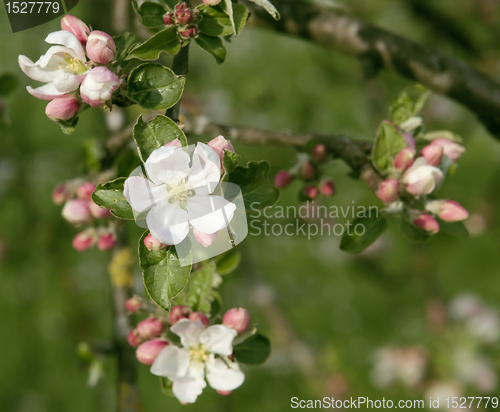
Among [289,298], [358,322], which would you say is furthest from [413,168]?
[358,322]

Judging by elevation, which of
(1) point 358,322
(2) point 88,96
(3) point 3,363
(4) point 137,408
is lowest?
(3) point 3,363

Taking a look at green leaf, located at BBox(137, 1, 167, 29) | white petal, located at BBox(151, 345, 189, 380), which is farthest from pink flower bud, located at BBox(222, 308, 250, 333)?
green leaf, located at BBox(137, 1, 167, 29)

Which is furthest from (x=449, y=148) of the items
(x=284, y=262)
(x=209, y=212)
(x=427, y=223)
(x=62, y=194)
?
(x=284, y=262)

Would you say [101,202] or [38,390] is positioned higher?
[101,202]

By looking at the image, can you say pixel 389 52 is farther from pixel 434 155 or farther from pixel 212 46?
pixel 212 46

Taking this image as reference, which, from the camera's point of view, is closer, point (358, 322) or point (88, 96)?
point (88, 96)

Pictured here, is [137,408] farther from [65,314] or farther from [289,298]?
[65,314]
